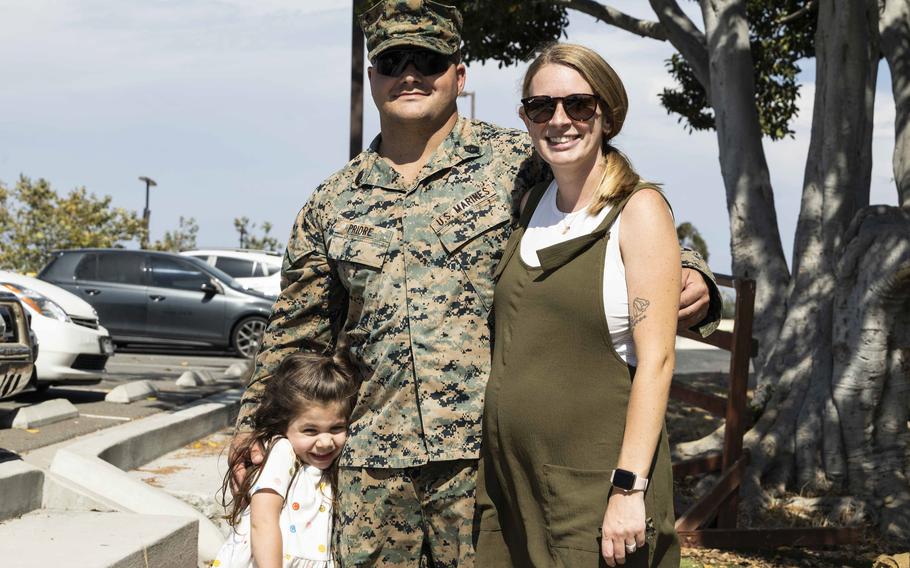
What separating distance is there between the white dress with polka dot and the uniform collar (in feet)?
2.71

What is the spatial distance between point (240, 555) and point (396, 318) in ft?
2.84

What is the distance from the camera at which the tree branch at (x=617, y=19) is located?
10016mm

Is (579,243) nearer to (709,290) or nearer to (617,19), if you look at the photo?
(709,290)

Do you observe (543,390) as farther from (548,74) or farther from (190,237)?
(190,237)

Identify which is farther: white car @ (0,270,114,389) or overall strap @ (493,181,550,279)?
white car @ (0,270,114,389)

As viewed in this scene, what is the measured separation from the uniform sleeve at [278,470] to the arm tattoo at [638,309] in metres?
1.24

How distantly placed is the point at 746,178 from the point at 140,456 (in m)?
5.21

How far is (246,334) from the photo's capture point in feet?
53.1

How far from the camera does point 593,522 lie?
2.41m

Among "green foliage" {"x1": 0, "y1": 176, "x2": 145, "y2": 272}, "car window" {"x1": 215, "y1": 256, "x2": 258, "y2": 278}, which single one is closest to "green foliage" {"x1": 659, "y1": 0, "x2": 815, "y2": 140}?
"car window" {"x1": 215, "y1": 256, "x2": 258, "y2": 278}

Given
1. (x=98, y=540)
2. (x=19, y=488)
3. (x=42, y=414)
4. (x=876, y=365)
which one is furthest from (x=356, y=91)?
(x=98, y=540)

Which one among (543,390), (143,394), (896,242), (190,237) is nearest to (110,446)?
(143,394)

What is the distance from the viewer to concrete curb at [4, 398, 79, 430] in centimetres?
745

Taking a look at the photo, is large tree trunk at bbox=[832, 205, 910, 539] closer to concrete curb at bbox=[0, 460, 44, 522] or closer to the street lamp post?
concrete curb at bbox=[0, 460, 44, 522]
